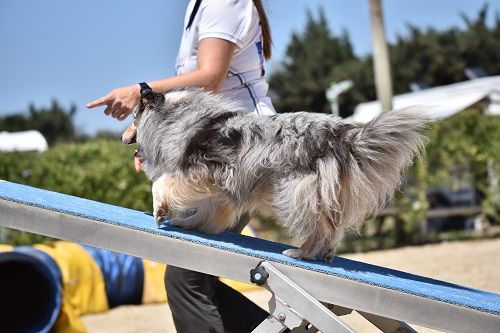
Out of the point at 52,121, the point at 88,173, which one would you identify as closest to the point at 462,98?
the point at 88,173

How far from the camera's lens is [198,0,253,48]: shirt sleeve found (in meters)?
3.43

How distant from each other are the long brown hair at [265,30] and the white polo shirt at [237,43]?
1.9 inches

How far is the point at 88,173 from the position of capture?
33.1 feet

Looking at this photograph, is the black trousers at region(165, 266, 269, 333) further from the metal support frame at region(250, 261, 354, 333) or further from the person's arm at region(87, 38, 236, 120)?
the person's arm at region(87, 38, 236, 120)

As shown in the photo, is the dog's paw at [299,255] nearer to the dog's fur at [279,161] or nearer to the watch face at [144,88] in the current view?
the dog's fur at [279,161]

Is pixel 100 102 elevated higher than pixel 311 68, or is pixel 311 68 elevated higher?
pixel 311 68

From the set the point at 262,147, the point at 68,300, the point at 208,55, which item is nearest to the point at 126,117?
the point at 208,55

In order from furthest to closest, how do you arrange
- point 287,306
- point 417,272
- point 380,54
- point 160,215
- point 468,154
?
point 380,54 < point 468,154 < point 417,272 < point 160,215 < point 287,306

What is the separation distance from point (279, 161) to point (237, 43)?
0.70 m

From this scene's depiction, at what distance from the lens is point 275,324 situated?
9.71 ft

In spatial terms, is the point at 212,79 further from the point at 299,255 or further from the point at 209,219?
the point at 299,255

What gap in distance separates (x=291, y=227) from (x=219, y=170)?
0.40m

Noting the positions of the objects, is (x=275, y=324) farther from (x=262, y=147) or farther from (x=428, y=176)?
(x=428, y=176)

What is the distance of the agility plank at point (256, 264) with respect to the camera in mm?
2787
